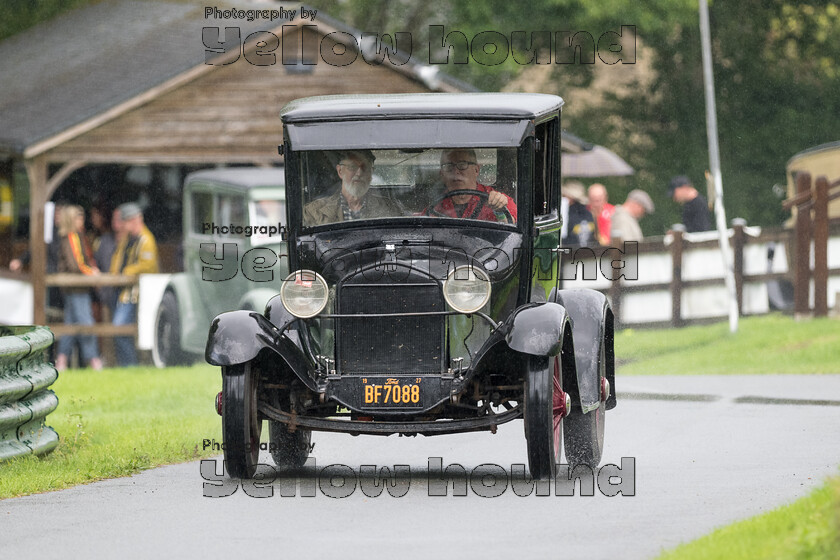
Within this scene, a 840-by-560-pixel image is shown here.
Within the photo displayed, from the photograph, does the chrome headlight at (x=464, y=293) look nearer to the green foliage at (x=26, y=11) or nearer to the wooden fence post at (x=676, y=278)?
the wooden fence post at (x=676, y=278)

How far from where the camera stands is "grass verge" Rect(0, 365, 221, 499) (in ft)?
34.6

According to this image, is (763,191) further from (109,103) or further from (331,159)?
(331,159)

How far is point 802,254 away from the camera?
23.0m

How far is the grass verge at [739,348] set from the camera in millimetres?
19172

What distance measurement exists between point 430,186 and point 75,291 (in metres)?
13.8

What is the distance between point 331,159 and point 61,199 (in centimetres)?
2095

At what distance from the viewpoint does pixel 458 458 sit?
11102 millimetres

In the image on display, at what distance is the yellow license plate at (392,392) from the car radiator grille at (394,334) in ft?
0.66

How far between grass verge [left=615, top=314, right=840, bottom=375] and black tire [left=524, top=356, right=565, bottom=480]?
942 cm

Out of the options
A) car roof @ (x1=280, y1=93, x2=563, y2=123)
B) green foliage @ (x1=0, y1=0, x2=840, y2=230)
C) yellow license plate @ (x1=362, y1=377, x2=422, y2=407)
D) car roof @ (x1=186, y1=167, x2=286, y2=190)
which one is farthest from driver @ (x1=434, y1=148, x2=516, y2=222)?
green foliage @ (x1=0, y1=0, x2=840, y2=230)

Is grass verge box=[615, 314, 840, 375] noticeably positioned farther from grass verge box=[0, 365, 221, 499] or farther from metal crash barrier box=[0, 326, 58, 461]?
metal crash barrier box=[0, 326, 58, 461]

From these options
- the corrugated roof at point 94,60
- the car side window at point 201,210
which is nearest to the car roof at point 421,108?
the car side window at point 201,210

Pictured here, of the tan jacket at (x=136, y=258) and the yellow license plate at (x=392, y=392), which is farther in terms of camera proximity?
the tan jacket at (x=136, y=258)

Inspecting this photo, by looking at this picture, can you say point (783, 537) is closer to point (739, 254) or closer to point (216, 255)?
point (216, 255)
